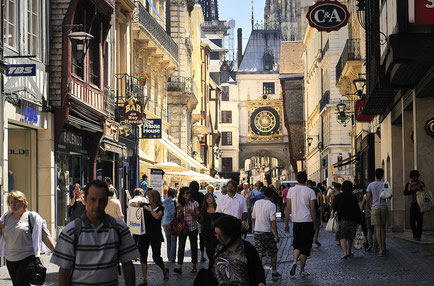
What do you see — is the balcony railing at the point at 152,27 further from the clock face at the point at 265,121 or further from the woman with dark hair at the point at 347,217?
the clock face at the point at 265,121

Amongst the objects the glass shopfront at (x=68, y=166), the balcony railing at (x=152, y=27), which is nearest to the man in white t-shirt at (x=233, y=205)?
the glass shopfront at (x=68, y=166)

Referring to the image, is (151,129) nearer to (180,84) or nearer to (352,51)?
(352,51)

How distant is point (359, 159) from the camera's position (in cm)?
3794

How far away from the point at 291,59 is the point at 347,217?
75.4 metres

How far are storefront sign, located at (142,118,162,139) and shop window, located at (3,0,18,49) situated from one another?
49.1 ft

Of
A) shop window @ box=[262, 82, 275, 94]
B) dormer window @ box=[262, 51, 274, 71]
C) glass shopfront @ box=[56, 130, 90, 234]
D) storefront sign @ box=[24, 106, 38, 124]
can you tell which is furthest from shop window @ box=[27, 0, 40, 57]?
dormer window @ box=[262, 51, 274, 71]

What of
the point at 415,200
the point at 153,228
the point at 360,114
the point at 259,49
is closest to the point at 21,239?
the point at 153,228

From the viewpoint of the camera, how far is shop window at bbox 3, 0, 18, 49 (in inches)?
690

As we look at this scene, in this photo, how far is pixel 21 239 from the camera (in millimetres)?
9156

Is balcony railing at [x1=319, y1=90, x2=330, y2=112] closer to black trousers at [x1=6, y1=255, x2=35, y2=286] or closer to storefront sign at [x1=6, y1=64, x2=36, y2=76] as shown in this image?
storefront sign at [x1=6, y1=64, x2=36, y2=76]

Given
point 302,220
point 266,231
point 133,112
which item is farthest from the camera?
point 133,112

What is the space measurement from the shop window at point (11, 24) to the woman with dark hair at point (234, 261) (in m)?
12.0

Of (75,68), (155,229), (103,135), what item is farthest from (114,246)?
(103,135)

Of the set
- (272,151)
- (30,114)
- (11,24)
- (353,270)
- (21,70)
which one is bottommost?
(353,270)
